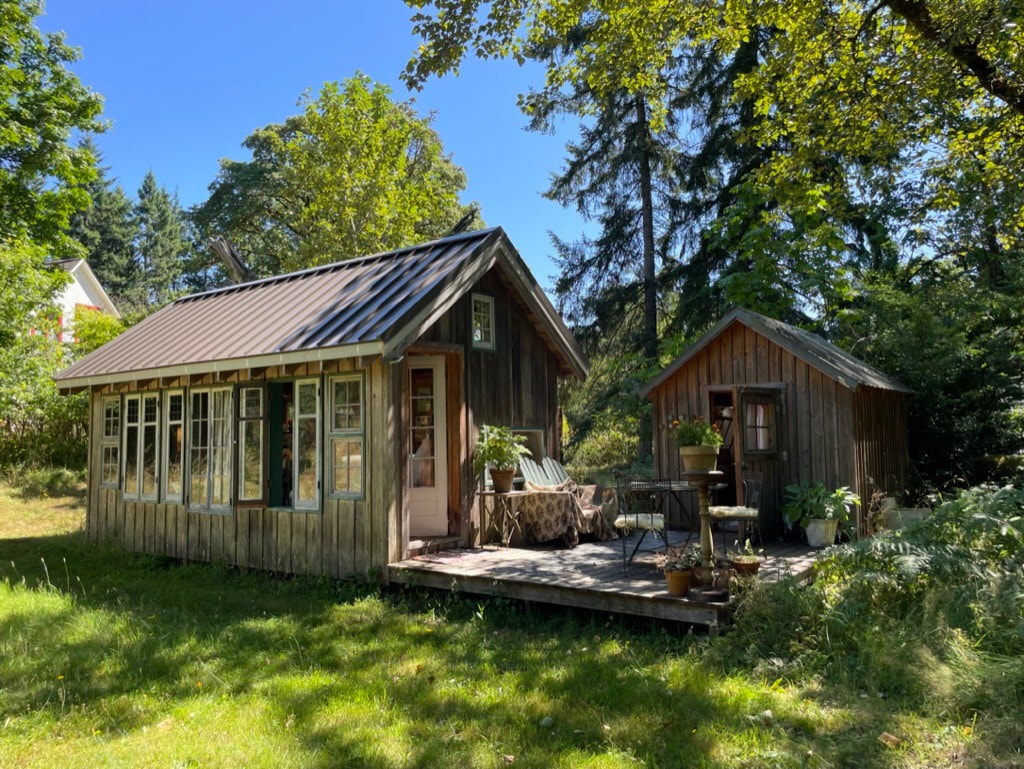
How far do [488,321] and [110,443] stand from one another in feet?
21.7

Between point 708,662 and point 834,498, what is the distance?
395 cm

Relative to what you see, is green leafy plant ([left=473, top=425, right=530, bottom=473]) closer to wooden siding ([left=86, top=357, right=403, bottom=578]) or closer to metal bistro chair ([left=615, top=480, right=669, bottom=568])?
wooden siding ([left=86, top=357, right=403, bottom=578])

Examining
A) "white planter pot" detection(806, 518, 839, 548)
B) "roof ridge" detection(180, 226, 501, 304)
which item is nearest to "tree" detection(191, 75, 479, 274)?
"roof ridge" detection(180, 226, 501, 304)

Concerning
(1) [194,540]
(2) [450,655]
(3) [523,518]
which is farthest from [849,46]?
(1) [194,540]

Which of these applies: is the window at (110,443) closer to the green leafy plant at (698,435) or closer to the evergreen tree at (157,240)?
the green leafy plant at (698,435)

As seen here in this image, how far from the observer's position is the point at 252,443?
9281 millimetres

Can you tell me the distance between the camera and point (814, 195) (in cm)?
1191

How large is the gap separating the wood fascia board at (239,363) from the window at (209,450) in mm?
398

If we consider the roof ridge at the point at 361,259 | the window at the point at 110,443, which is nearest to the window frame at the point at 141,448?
the window at the point at 110,443

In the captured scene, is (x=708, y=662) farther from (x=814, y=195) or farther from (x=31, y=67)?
(x=31, y=67)

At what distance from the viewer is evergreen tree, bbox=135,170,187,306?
46.4 m

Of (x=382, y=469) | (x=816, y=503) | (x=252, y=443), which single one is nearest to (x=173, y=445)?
(x=252, y=443)

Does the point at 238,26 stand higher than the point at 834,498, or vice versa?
the point at 238,26

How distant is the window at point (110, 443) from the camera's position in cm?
1147
